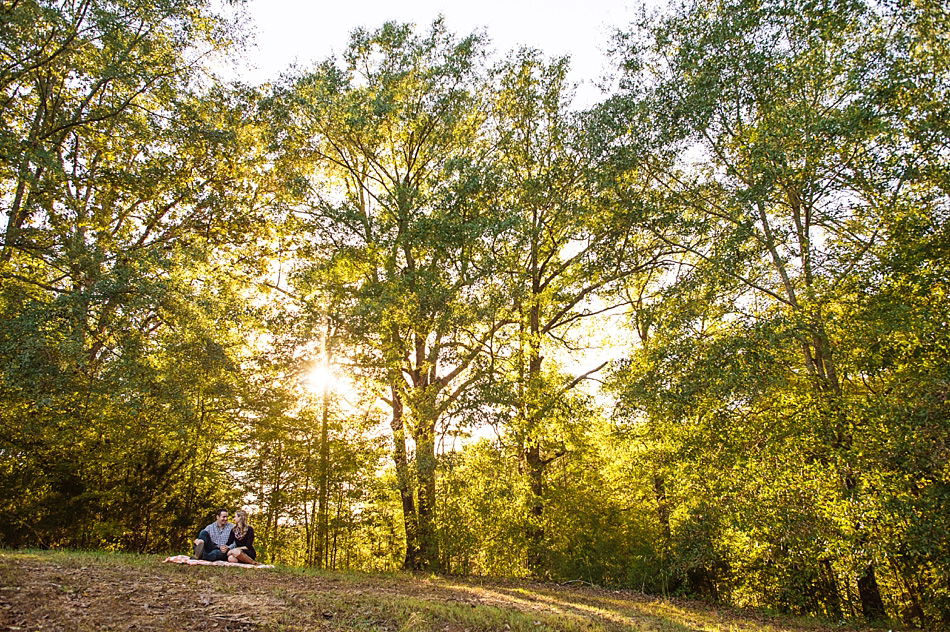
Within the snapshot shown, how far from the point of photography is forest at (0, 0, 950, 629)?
9.80 m

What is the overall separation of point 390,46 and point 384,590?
14226mm

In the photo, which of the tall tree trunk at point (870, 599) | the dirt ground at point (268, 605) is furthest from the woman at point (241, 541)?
the tall tree trunk at point (870, 599)

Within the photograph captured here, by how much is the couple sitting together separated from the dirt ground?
2.43 ft

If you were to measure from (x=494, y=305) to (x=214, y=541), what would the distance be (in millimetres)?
7908

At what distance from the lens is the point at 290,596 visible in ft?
22.3

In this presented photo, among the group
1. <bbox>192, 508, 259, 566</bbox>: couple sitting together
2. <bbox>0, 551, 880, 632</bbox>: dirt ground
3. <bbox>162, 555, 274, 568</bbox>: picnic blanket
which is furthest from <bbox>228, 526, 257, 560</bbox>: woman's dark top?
<bbox>0, 551, 880, 632</bbox>: dirt ground

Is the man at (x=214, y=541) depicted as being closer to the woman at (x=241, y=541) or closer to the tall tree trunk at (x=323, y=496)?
the woman at (x=241, y=541)

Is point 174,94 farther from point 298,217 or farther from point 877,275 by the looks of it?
point 877,275

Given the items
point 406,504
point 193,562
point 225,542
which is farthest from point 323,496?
point 193,562

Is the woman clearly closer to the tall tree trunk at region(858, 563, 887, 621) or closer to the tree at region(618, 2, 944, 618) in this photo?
the tree at region(618, 2, 944, 618)

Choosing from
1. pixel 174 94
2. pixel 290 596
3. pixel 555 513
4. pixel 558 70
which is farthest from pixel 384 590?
pixel 558 70

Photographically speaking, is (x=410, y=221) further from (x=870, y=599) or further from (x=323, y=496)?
(x=870, y=599)

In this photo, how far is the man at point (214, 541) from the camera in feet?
32.5

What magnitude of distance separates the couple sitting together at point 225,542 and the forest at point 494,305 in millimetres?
3024
